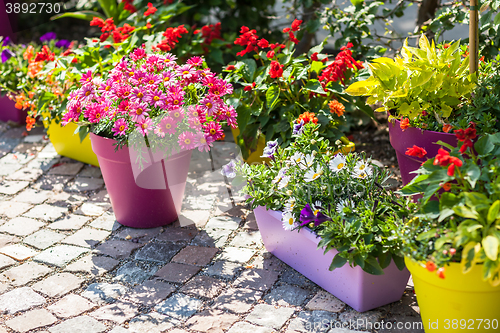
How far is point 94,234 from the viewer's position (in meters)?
2.53

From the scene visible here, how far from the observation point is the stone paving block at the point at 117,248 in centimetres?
235

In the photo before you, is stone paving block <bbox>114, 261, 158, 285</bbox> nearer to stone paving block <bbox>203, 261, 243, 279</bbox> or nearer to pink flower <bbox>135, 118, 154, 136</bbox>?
stone paving block <bbox>203, 261, 243, 279</bbox>

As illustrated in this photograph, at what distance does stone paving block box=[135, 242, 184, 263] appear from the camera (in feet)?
7.57

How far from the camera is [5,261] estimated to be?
7.55ft

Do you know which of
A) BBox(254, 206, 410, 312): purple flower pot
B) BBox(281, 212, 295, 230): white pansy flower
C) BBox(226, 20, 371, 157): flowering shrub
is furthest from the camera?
BBox(226, 20, 371, 157): flowering shrub

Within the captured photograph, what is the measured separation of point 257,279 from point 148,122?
2.77ft

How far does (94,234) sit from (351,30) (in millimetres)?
1839

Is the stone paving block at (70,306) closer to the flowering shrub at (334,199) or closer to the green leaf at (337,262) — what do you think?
the flowering shrub at (334,199)

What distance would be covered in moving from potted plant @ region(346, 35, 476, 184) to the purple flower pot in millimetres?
539

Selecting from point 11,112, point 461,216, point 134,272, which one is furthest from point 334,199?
point 11,112

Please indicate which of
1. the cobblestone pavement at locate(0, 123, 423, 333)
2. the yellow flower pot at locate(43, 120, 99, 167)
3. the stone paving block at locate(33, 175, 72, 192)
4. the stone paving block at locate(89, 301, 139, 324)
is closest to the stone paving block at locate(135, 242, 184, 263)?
the cobblestone pavement at locate(0, 123, 423, 333)

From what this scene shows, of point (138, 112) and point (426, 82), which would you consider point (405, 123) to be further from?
point (138, 112)

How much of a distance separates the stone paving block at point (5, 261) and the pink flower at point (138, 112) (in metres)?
0.93

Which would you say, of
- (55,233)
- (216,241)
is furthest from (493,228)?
(55,233)
